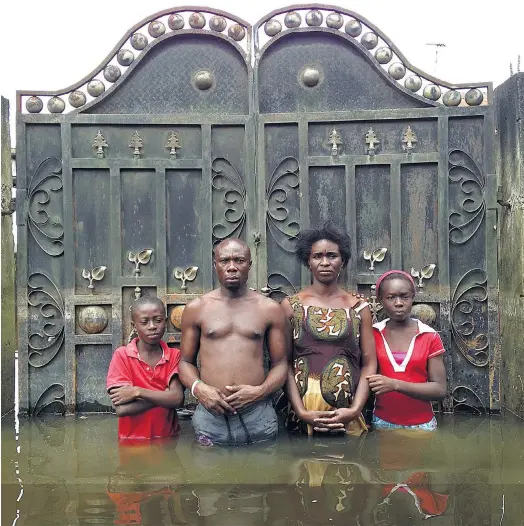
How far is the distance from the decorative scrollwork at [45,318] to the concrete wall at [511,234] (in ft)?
11.3

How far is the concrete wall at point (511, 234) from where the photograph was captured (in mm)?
5141

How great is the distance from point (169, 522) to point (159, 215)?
9.17 ft

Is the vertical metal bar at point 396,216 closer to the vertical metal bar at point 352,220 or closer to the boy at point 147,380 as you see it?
the vertical metal bar at point 352,220

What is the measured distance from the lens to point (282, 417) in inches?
207

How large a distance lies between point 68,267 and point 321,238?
6.52 feet

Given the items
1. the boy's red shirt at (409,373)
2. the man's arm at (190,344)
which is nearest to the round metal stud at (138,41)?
the man's arm at (190,344)

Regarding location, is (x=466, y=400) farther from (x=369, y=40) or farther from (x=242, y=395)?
(x=369, y=40)

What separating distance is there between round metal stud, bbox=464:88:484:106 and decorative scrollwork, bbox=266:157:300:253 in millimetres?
1396

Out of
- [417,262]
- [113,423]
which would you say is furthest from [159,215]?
[417,262]

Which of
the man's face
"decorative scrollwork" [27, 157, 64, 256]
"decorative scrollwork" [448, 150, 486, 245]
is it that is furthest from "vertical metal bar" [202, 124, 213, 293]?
"decorative scrollwork" [448, 150, 486, 245]

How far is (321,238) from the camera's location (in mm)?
4895

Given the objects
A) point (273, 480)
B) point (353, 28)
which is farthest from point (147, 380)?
point (353, 28)

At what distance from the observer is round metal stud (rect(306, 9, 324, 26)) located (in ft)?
17.8

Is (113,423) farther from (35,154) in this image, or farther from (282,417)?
(35,154)
